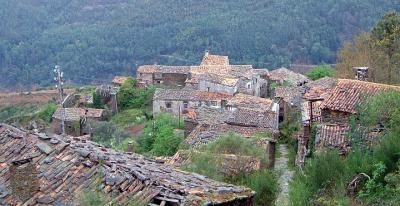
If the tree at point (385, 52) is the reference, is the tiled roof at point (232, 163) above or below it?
below

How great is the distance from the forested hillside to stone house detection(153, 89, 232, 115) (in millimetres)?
29329

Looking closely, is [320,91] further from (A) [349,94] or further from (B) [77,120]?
(B) [77,120]

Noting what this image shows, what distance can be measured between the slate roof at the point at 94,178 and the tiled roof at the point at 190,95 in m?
25.6

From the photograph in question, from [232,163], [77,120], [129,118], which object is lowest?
[129,118]

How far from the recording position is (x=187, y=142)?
786 inches

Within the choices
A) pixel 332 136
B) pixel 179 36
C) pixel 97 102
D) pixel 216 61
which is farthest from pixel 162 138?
pixel 179 36

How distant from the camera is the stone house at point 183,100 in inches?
1339

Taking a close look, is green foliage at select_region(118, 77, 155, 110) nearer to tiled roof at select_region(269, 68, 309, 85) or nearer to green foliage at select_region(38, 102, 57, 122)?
green foliage at select_region(38, 102, 57, 122)

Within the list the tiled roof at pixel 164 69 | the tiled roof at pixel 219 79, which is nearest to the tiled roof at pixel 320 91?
the tiled roof at pixel 219 79

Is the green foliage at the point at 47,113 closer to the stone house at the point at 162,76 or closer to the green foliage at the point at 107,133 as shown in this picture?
the stone house at the point at 162,76

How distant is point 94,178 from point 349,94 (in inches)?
453

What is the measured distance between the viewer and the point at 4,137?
906 cm

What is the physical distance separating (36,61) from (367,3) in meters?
41.5

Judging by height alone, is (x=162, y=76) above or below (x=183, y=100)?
above
